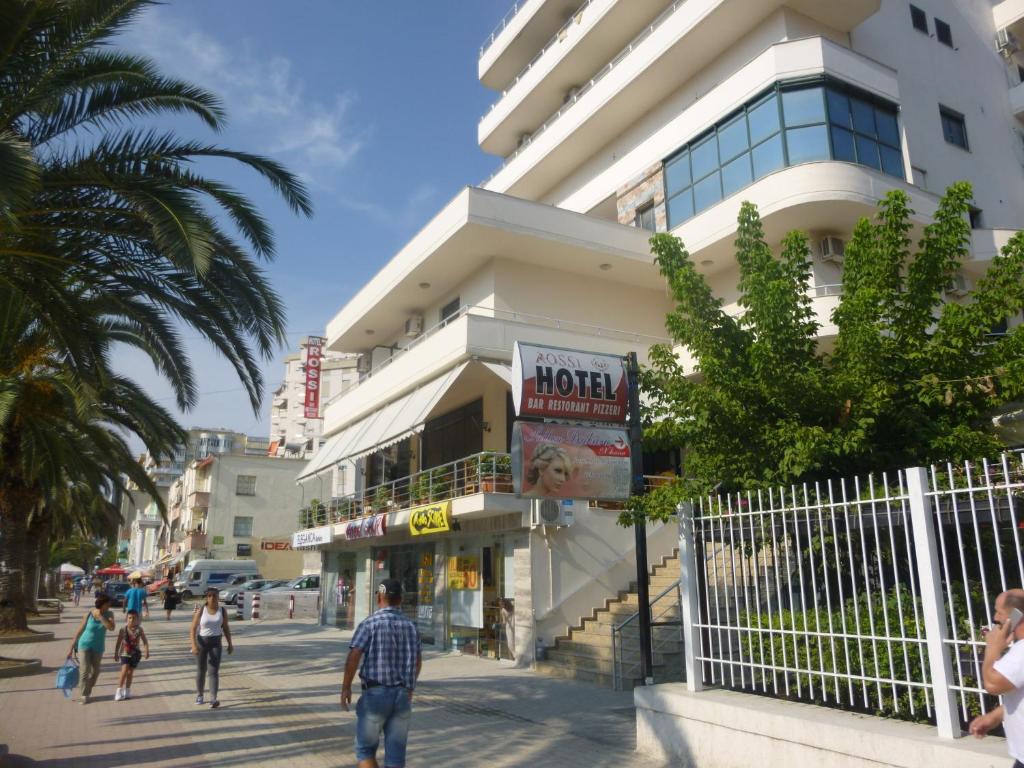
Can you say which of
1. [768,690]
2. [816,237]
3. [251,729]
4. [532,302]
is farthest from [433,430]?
[768,690]

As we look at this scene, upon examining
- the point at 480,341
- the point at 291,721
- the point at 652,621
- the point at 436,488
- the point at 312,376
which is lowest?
the point at 291,721

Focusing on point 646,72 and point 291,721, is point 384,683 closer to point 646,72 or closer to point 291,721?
point 291,721

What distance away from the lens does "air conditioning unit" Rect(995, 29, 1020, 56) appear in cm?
2695

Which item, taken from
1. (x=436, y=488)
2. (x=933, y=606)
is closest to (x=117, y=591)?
(x=436, y=488)

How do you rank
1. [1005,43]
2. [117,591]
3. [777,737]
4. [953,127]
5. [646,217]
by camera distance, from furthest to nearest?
[117,591]
[1005,43]
[953,127]
[646,217]
[777,737]

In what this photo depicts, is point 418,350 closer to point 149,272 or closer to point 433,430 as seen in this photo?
point 433,430

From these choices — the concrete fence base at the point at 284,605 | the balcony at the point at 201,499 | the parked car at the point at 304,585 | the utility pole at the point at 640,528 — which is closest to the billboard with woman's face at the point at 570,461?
the utility pole at the point at 640,528

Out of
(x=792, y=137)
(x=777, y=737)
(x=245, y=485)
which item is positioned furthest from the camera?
(x=245, y=485)

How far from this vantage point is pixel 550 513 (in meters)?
16.2

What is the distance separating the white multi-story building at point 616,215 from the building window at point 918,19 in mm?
84

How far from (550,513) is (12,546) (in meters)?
13.8

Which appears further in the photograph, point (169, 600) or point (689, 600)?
point (169, 600)

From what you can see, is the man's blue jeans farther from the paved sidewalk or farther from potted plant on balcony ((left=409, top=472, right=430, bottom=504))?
potted plant on balcony ((left=409, top=472, right=430, bottom=504))

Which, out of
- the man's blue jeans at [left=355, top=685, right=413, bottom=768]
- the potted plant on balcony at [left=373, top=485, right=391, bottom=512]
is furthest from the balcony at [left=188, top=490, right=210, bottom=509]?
the man's blue jeans at [left=355, top=685, right=413, bottom=768]
